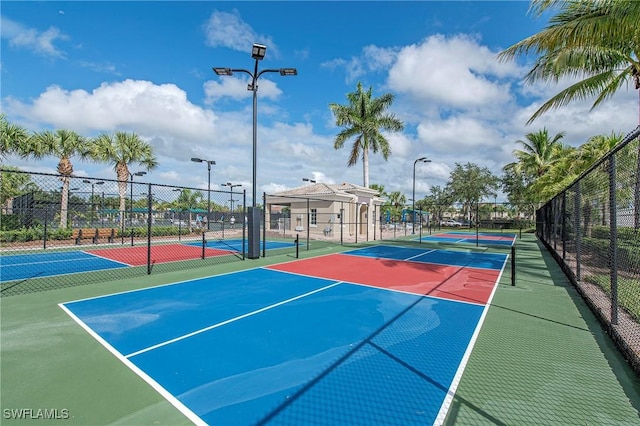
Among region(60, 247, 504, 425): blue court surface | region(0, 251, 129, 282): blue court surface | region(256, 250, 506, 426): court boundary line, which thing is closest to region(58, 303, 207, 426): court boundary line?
region(60, 247, 504, 425): blue court surface

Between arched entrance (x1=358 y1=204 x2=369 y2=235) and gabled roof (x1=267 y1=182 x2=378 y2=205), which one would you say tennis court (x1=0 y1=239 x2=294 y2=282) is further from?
arched entrance (x1=358 y1=204 x2=369 y2=235)

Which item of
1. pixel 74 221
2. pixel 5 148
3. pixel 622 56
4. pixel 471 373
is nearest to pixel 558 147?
pixel 622 56

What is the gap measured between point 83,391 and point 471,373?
178 inches

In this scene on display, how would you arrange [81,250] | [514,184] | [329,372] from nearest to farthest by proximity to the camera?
[329,372], [81,250], [514,184]

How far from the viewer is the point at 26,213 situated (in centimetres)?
1942

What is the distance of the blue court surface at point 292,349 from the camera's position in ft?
10.6

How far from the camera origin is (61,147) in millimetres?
22312

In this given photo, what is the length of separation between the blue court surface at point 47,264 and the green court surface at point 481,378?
4.65 meters

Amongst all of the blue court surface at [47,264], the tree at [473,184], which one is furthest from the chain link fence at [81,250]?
the tree at [473,184]

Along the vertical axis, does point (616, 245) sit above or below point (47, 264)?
above

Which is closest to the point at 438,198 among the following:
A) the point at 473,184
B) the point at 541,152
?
the point at 473,184

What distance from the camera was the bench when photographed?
18.9 metres

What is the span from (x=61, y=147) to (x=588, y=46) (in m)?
29.2

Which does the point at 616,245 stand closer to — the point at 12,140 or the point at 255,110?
the point at 255,110
